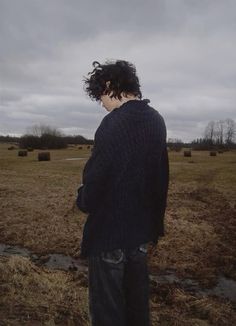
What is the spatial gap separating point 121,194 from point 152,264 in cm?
467

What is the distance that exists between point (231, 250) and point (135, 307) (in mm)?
5489

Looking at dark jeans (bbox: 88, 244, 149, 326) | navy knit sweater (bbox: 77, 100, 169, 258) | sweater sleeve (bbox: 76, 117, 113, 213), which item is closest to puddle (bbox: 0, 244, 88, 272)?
dark jeans (bbox: 88, 244, 149, 326)

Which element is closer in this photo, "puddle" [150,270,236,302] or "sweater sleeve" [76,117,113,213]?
"sweater sleeve" [76,117,113,213]

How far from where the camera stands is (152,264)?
713 cm

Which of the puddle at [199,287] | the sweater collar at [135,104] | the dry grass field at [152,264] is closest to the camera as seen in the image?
the sweater collar at [135,104]

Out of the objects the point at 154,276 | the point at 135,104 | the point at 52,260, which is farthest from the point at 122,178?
the point at 52,260

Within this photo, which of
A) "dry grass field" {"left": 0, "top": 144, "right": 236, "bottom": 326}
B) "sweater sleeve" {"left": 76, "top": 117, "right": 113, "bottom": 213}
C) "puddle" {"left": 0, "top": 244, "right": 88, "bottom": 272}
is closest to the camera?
"sweater sleeve" {"left": 76, "top": 117, "right": 113, "bottom": 213}

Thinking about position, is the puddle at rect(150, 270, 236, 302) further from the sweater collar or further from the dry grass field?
the sweater collar

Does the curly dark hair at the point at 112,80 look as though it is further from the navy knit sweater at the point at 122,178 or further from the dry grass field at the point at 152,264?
the dry grass field at the point at 152,264

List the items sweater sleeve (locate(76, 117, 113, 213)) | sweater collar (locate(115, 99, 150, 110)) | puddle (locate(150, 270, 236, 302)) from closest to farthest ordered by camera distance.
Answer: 1. sweater sleeve (locate(76, 117, 113, 213))
2. sweater collar (locate(115, 99, 150, 110))
3. puddle (locate(150, 270, 236, 302))

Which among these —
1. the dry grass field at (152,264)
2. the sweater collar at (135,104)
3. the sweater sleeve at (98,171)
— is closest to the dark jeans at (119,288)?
the sweater sleeve at (98,171)

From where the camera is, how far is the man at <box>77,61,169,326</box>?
2729 mm

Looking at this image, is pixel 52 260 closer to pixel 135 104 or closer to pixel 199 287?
pixel 199 287

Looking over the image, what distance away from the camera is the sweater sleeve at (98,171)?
2688 mm
